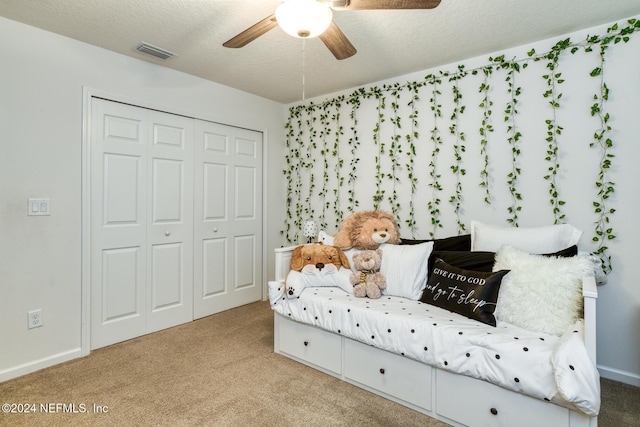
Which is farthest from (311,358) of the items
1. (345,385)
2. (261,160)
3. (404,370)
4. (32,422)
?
(261,160)

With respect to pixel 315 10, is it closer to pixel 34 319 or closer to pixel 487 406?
pixel 487 406

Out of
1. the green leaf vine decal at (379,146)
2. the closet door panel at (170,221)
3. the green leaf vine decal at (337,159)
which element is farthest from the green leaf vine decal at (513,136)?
the closet door panel at (170,221)

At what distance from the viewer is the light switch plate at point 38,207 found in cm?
230

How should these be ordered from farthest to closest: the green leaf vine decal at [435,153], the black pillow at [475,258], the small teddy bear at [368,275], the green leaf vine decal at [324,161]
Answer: the green leaf vine decal at [324,161] < the green leaf vine decal at [435,153] < the small teddy bear at [368,275] < the black pillow at [475,258]

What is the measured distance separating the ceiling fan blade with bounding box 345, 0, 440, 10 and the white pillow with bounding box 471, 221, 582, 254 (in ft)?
5.09

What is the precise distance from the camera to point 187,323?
3.22m

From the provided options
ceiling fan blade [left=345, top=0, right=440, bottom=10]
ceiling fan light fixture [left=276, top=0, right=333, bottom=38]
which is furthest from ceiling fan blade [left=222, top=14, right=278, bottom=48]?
ceiling fan blade [left=345, top=0, right=440, bottom=10]

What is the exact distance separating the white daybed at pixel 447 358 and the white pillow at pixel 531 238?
457 mm

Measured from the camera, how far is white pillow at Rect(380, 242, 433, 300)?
2.31 metres

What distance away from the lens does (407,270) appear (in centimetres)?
236

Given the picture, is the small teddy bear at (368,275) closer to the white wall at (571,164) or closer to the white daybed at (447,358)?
the white daybed at (447,358)

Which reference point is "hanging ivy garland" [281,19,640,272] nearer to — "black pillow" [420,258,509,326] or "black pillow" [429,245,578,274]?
"black pillow" [429,245,578,274]

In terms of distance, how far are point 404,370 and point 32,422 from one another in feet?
6.72

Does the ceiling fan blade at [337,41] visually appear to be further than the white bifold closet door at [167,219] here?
No
